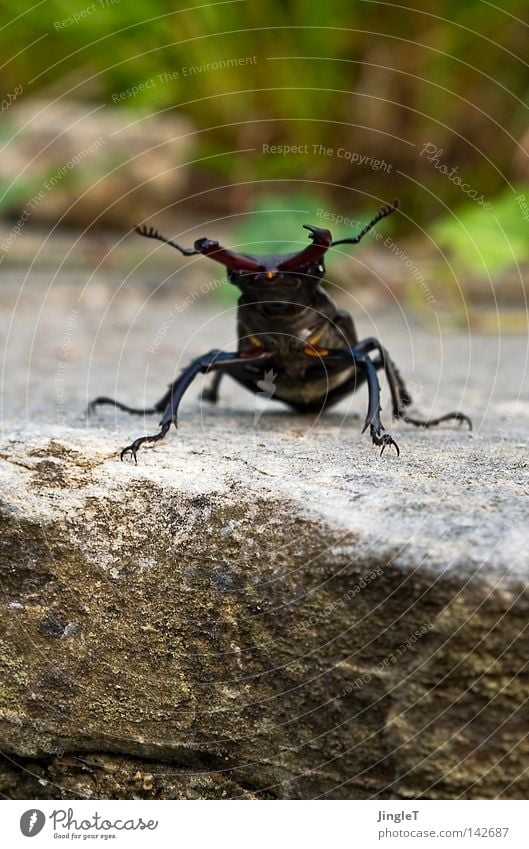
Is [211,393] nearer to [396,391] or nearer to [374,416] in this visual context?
[396,391]

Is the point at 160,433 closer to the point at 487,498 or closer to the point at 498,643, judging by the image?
the point at 487,498

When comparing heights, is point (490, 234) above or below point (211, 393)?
above

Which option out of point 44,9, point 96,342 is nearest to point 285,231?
point 96,342

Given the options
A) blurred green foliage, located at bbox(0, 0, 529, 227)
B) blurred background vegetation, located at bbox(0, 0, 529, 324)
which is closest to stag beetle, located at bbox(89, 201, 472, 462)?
blurred background vegetation, located at bbox(0, 0, 529, 324)

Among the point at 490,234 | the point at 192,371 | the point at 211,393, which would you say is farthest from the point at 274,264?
the point at 490,234

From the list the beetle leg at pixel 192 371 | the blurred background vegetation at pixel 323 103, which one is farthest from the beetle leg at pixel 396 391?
Answer: the blurred background vegetation at pixel 323 103

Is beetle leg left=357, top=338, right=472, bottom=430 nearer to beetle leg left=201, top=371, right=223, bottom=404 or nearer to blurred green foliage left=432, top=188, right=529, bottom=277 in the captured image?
beetle leg left=201, top=371, right=223, bottom=404
